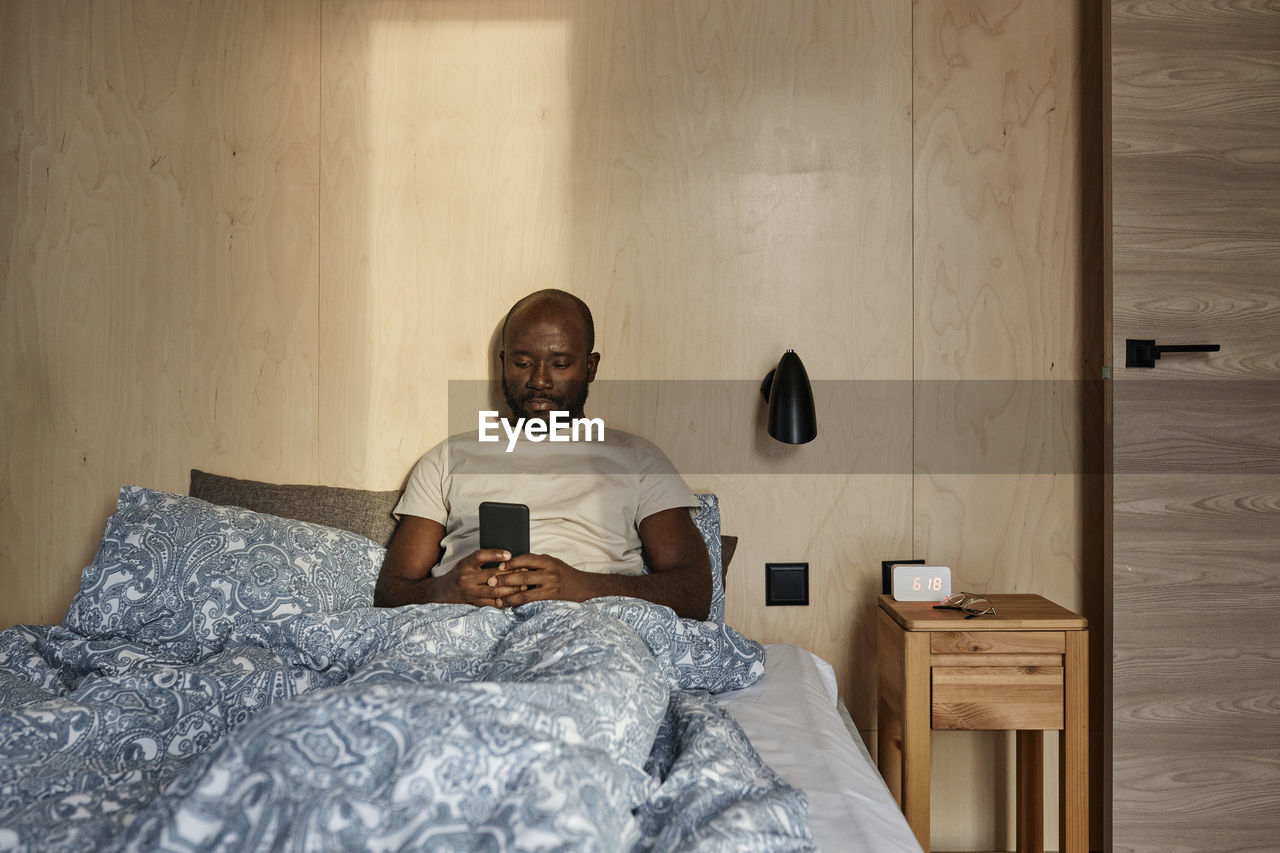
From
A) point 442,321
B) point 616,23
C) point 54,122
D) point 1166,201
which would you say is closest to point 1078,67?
point 1166,201

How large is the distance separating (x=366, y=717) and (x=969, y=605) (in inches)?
56.6

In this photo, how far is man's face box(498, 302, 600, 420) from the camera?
6.88 feet

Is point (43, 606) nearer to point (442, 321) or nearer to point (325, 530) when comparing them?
point (325, 530)

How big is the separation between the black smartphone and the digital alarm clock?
0.85 m

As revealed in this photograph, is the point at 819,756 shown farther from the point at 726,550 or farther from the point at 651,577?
the point at 726,550

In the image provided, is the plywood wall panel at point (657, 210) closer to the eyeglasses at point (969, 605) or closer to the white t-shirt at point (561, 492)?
the white t-shirt at point (561, 492)

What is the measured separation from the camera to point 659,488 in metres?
2.00

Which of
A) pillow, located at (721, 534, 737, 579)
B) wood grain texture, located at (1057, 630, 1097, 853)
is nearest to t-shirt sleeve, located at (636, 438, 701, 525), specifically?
pillow, located at (721, 534, 737, 579)

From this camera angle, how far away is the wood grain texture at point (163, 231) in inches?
89.3

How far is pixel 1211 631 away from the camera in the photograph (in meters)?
2.02

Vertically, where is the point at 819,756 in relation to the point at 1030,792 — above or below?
above

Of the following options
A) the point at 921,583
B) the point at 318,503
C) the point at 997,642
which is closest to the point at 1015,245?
the point at 921,583

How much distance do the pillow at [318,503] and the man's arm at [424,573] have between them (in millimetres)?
62

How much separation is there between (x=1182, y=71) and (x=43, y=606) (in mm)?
3069
